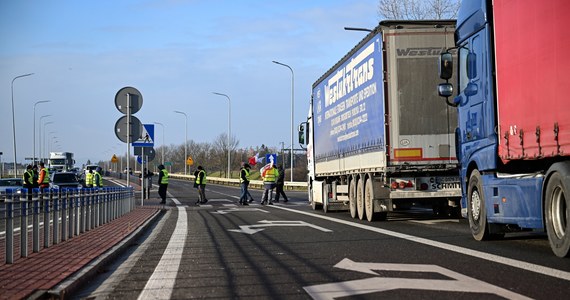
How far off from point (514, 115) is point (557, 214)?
156 cm

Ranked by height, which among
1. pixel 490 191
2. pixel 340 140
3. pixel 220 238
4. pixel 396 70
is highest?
pixel 396 70

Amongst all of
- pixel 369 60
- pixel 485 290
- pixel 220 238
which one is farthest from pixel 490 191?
A: pixel 369 60

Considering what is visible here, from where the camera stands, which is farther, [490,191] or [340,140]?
[340,140]

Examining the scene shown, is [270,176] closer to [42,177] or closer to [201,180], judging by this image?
[201,180]

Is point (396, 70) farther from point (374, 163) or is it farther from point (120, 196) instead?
point (120, 196)

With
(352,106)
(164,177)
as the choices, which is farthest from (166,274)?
(164,177)

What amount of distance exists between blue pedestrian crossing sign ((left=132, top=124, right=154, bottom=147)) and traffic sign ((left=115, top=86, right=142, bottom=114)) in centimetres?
548

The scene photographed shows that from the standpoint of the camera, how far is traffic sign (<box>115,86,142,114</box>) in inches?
817

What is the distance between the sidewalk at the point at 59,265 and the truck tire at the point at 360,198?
19.5 ft

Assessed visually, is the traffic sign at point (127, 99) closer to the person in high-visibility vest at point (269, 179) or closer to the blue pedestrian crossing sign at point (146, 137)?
the blue pedestrian crossing sign at point (146, 137)

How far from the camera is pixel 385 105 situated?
49.4 feet

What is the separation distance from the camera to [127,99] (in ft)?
68.3

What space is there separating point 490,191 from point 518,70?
215 centimetres

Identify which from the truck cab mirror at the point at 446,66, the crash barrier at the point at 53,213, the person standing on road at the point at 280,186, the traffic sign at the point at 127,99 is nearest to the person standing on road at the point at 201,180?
the person standing on road at the point at 280,186
